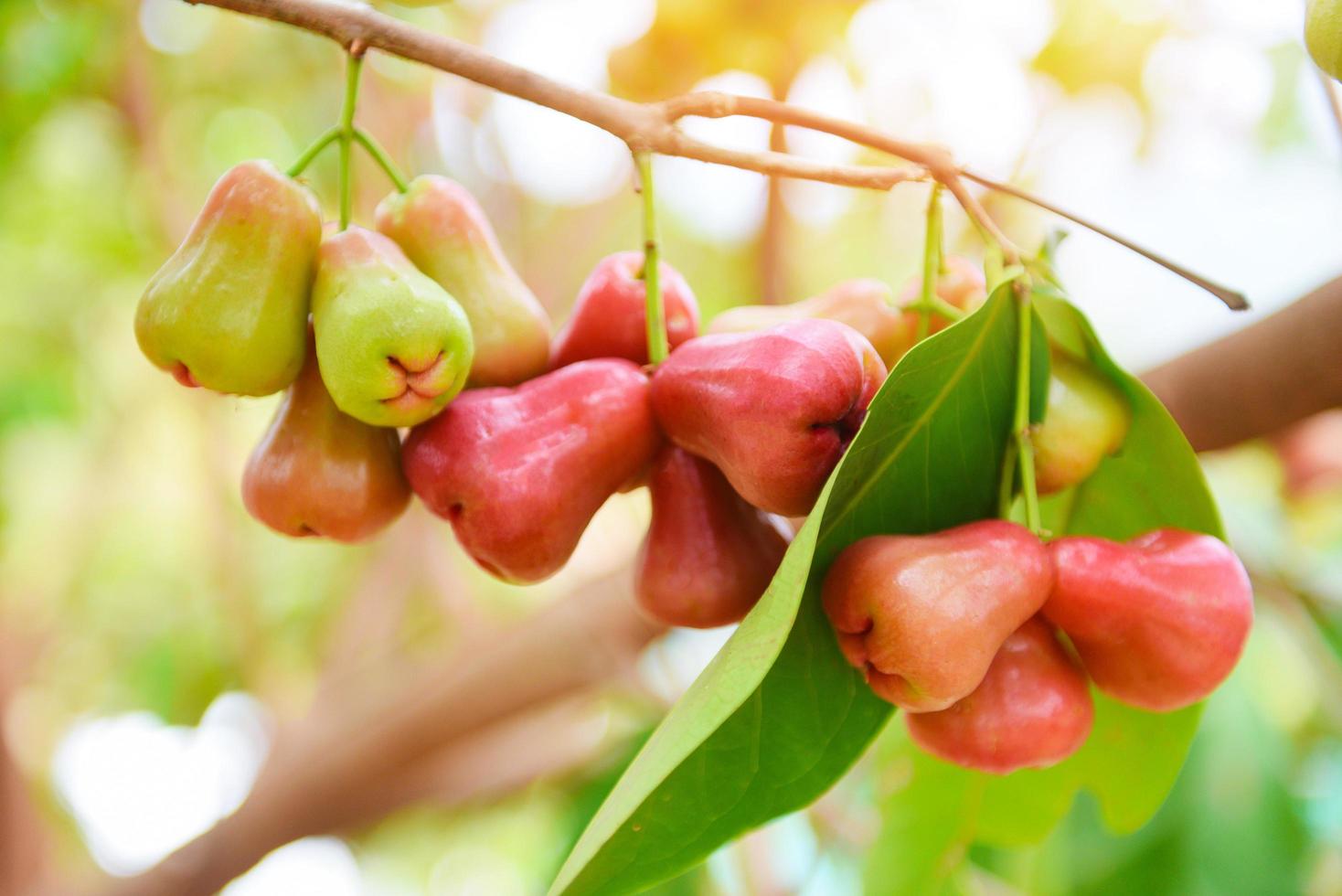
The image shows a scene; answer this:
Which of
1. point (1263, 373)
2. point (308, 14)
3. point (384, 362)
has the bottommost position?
point (1263, 373)

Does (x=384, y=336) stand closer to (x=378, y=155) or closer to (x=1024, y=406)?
(x=378, y=155)

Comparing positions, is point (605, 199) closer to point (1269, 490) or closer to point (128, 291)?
point (128, 291)

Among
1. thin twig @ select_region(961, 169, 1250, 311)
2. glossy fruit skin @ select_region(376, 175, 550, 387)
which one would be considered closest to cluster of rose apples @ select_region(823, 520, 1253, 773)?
thin twig @ select_region(961, 169, 1250, 311)

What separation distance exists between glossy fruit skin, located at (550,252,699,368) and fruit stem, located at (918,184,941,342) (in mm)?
153

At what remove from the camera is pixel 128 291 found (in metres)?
2.54

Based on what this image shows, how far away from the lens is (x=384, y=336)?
603mm

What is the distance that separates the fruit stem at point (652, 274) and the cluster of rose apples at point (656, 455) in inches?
0.6

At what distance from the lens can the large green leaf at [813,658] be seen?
53 cm

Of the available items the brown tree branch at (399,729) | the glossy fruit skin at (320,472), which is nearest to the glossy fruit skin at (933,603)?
the glossy fruit skin at (320,472)

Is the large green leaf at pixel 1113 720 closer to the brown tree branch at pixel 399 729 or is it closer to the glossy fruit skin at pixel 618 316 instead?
the glossy fruit skin at pixel 618 316

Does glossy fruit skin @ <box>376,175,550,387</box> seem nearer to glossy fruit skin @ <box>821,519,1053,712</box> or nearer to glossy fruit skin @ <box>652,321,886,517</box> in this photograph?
glossy fruit skin @ <box>652,321,886,517</box>

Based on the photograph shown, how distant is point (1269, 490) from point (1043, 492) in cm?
171

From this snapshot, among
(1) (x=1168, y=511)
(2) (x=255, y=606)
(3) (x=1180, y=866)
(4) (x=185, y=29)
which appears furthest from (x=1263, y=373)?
(4) (x=185, y=29)

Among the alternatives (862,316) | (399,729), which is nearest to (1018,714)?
(862,316)
